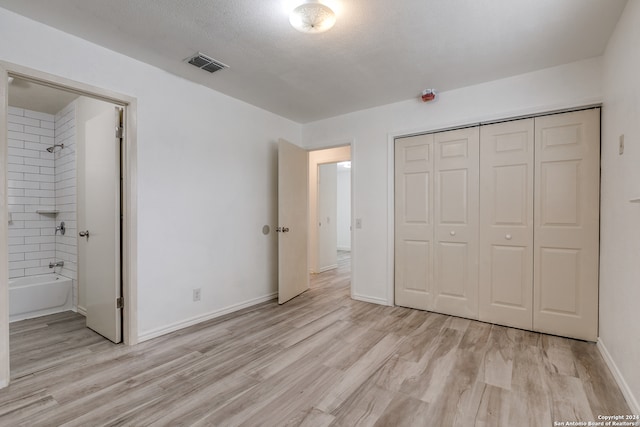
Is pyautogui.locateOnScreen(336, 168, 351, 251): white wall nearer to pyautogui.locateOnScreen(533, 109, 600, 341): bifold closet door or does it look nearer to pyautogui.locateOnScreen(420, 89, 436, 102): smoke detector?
pyautogui.locateOnScreen(420, 89, 436, 102): smoke detector

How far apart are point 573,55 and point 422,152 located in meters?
1.48

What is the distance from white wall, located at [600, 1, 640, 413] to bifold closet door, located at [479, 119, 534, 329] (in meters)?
0.53

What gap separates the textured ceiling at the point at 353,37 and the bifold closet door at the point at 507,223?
2.09 ft

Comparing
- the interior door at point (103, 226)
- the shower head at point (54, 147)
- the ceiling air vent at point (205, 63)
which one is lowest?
the interior door at point (103, 226)

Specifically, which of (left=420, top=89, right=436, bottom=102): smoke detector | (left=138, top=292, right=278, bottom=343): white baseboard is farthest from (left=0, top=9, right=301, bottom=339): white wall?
(left=420, top=89, right=436, bottom=102): smoke detector

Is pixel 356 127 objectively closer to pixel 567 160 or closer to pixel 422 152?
pixel 422 152

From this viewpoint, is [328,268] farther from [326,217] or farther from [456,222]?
[456,222]

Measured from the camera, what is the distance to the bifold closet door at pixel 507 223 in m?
2.87

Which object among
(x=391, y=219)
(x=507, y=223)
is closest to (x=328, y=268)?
(x=391, y=219)

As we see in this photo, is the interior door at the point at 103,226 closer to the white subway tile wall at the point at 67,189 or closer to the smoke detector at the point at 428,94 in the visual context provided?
the white subway tile wall at the point at 67,189

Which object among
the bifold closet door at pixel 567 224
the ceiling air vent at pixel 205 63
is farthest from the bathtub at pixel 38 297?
the bifold closet door at pixel 567 224

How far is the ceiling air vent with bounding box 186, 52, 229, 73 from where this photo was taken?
2.54 m

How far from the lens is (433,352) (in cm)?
246

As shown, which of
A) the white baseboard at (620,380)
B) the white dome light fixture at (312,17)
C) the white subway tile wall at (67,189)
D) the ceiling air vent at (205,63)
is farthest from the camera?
→ the white subway tile wall at (67,189)
